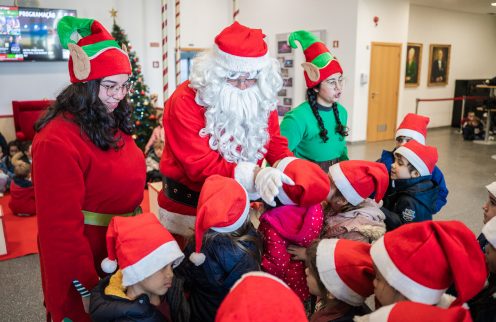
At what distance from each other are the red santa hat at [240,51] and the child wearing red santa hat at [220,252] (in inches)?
21.6

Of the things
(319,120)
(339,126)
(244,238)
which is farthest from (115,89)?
(339,126)

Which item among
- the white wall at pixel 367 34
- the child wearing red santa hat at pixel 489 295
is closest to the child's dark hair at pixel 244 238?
the child wearing red santa hat at pixel 489 295

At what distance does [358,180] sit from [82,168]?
44.5 inches

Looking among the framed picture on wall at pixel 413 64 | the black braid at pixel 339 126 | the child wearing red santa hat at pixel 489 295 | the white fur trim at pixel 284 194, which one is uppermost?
the framed picture on wall at pixel 413 64

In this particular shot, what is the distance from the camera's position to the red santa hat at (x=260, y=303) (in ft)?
2.89

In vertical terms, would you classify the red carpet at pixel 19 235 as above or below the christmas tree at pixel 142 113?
below

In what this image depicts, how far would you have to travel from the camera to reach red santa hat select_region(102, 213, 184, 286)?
4.51ft

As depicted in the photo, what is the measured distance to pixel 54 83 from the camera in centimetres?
804

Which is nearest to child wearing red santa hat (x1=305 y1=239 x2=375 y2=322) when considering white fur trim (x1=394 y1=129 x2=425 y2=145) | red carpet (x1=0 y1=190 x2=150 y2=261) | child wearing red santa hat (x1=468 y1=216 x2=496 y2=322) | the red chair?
child wearing red santa hat (x1=468 y1=216 x2=496 y2=322)

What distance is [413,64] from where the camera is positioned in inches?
430

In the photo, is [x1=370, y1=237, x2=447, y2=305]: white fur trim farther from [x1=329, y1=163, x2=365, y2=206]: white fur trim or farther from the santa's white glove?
[x1=329, y1=163, x2=365, y2=206]: white fur trim

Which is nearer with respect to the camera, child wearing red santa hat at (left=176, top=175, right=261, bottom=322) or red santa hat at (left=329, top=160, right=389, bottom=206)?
child wearing red santa hat at (left=176, top=175, right=261, bottom=322)

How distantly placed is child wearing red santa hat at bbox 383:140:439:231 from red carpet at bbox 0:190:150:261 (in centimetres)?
327

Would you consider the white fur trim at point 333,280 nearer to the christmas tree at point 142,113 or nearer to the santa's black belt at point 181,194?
the santa's black belt at point 181,194
